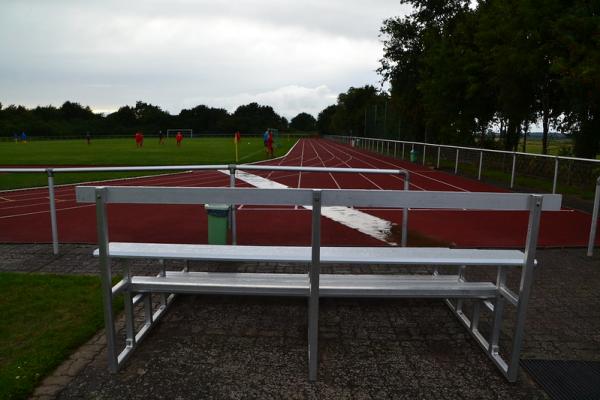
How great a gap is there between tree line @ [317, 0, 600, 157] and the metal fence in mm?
1992

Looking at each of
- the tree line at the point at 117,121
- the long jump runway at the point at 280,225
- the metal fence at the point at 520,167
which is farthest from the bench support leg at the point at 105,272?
the tree line at the point at 117,121

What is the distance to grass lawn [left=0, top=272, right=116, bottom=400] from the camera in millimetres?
2943

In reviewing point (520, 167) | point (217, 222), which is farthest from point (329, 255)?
point (520, 167)

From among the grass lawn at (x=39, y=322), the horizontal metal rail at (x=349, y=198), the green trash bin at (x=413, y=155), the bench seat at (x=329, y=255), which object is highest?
the horizontal metal rail at (x=349, y=198)

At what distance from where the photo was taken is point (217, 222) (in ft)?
18.9

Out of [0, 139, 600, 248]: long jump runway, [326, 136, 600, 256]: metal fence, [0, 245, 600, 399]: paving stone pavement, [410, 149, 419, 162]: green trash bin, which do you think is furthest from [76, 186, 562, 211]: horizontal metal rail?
[410, 149, 419, 162]: green trash bin

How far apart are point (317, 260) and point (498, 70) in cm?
1842

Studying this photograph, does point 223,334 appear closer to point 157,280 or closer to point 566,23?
point 157,280

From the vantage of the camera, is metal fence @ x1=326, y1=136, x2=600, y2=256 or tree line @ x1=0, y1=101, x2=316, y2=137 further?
tree line @ x1=0, y1=101, x2=316, y2=137

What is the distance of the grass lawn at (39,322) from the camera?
9.66 feet

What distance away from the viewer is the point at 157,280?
10.7ft

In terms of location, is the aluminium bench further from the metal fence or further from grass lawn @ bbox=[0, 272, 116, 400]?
the metal fence

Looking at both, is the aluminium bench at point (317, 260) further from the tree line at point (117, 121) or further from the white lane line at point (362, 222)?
the tree line at point (117, 121)

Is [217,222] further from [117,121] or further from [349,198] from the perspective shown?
[117,121]
